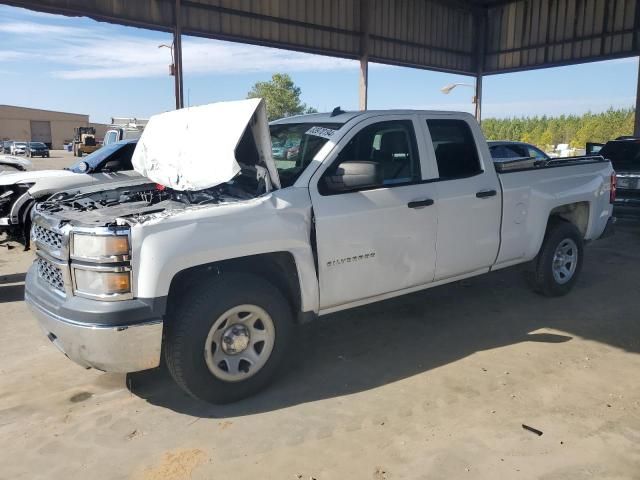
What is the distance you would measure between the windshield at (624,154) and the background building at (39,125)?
73.1 m

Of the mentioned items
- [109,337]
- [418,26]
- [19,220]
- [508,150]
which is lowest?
[109,337]

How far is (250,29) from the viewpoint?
14367mm

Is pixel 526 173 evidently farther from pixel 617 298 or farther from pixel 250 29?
pixel 250 29

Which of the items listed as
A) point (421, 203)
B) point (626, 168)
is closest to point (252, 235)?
point (421, 203)

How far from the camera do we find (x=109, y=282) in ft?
10.4

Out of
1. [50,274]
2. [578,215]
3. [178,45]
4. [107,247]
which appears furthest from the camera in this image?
[178,45]

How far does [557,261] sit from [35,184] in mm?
6305

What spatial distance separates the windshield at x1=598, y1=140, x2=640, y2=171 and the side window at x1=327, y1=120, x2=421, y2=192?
715 cm

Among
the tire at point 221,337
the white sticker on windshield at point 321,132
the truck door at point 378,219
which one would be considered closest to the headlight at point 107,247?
the tire at point 221,337

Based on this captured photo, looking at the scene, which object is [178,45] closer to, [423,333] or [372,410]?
[423,333]

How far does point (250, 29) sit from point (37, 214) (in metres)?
11.8

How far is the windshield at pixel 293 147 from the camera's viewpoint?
410 cm

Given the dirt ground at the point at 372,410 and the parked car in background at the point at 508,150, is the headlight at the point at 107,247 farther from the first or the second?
the parked car in background at the point at 508,150

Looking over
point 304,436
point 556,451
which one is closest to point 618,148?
point 556,451
